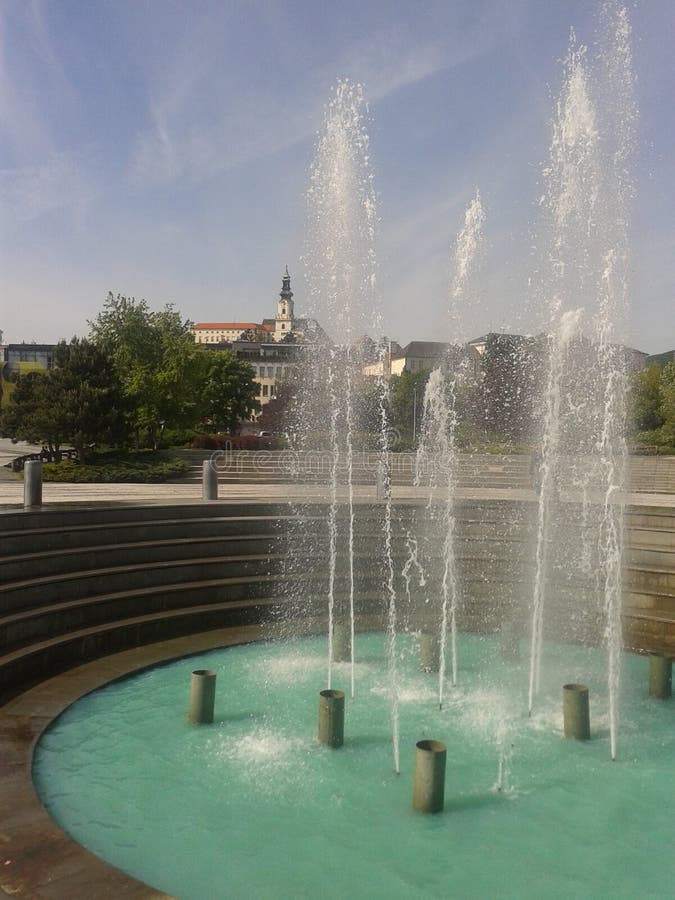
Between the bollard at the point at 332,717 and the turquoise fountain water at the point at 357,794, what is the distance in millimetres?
129

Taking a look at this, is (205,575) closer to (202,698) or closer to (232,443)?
(202,698)

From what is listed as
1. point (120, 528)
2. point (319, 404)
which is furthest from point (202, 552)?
point (319, 404)

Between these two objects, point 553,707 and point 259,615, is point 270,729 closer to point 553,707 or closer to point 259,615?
point 553,707

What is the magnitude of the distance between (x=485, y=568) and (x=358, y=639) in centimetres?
347

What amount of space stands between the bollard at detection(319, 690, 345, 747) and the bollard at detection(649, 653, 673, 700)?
13.3 feet

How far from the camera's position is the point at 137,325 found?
130ft

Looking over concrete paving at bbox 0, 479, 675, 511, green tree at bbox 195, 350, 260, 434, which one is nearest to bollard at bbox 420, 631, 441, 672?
concrete paving at bbox 0, 479, 675, 511

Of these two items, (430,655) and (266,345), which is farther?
(266,345)

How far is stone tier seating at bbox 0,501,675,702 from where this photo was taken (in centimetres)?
931

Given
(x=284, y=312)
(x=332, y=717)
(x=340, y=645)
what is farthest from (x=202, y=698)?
(x=284, y=312)

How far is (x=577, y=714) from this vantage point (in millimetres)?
7246

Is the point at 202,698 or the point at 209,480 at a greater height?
the point at 209,480

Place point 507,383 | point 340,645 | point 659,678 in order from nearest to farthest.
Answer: point 659,678 → point 340,645 → point 507,383

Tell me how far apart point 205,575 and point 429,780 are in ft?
22.1
